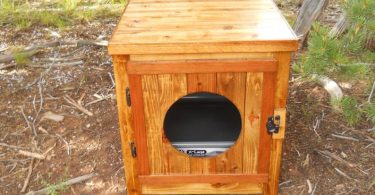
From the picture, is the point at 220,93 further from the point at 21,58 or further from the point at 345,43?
the point at 21,58

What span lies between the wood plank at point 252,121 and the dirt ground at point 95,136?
1.13ft

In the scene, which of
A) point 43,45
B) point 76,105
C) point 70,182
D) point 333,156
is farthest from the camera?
point 43,45

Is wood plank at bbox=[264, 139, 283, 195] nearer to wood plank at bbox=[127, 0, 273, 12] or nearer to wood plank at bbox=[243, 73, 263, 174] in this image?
wood plank at bbox=[243, 73, 263, 174]

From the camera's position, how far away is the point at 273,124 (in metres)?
1.68

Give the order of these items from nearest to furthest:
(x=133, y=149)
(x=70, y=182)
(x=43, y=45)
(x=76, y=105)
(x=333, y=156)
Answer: (x=133, y=149), (x=70, y=182), (x=333, y=156), (x=76, y=105), (x=43, y=45)

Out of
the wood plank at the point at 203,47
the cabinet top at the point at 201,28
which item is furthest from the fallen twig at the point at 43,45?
the wood plank at the point at 203,47

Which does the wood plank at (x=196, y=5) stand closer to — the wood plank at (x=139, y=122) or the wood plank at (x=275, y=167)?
the wood plank at (x=139, y=122)

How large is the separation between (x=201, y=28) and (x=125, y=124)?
0.48 metres

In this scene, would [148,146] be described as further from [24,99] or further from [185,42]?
[24,99]

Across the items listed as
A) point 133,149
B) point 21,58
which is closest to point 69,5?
point 21,58

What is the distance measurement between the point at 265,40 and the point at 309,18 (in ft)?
4.99

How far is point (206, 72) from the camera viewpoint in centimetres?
157

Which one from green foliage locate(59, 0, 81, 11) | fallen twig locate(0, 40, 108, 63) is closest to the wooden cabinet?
fallen twig locate(0, 40, 108, 63)

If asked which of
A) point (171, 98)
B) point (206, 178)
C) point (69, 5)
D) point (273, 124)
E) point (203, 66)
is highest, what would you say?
point (203, 66)
